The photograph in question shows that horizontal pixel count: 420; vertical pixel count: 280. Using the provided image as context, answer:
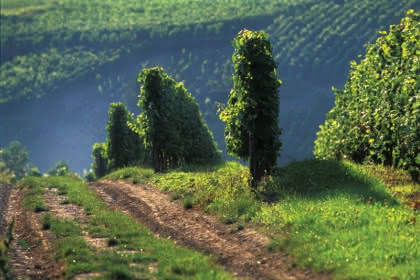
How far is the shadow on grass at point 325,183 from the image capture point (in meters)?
17.5

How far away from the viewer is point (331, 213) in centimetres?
1546

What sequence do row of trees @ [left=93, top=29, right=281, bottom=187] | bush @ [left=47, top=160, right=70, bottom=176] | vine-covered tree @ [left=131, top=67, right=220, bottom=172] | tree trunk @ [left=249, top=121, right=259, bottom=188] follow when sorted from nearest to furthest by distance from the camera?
tree trunk @ [left=249, top=121, right=259, bottom=188]
row of trees @ [left=93, top=29, right=281, bottom=187]
vine-covered tree @ [left=131, top=67, right=220, bottom=172]
bush @ [left=47, top=160, right=70, bottom=176]

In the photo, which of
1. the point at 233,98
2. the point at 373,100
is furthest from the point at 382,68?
the point at 233,98

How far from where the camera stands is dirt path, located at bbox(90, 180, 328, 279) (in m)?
12.9

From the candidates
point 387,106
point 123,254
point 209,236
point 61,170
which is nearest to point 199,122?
point 387,106

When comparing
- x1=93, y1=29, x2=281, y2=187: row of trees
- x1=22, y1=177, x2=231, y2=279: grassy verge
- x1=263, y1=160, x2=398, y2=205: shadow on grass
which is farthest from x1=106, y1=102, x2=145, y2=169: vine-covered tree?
x1=22, y1=177, x2=231, y2=279: grassy verge

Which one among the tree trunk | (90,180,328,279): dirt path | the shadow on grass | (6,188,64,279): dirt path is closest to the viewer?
(90,180,328,279): dirt path

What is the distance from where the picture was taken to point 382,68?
2322 centimetres

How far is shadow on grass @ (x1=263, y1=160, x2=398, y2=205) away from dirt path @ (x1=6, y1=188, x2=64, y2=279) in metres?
6.74

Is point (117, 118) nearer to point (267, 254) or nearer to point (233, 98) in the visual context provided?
point (233, 98)

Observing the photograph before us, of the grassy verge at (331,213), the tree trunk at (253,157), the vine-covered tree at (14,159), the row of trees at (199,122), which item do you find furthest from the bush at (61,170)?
the grassy verge at (331,213)

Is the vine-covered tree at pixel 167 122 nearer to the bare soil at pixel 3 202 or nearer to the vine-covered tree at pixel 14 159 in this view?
the bare soil at pixel 3 202

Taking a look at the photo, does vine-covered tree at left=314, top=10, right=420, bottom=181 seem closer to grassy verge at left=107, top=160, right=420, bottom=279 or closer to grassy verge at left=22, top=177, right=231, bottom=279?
grassy verge at left=107, top=160, right=420, bottom=279

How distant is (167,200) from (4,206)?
22.9 feet
